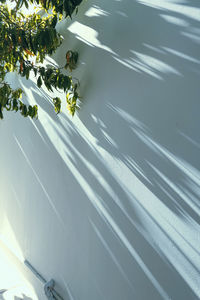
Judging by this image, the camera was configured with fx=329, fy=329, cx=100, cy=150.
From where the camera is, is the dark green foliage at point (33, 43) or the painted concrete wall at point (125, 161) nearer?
the painted concrete wall at point (125, 161)

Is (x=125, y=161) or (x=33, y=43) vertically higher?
(x=33, y=43)

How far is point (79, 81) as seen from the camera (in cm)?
246

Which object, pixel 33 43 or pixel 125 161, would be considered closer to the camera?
pixel 125 161

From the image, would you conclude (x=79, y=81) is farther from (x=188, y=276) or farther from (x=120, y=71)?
(x=188, y=276)

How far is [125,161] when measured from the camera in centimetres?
194

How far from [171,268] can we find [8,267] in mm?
2799

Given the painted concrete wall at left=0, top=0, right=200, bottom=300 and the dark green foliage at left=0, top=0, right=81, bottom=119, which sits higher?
the dark green foliage at left=0, top=0, right=81, bottom=119

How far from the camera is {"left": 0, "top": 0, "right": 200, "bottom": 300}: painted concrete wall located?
1.55 metres

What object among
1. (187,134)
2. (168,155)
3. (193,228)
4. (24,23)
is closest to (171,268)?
(193,228)

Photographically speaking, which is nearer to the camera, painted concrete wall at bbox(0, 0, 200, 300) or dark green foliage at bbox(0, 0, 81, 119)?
painted concrete wall at bbox(0, 0, 200, 300)

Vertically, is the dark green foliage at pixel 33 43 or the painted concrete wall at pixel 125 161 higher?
the dark green foliage at pixel 33 43

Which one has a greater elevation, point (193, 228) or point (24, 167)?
point (24, 167)

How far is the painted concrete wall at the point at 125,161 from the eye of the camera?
5.09 ft

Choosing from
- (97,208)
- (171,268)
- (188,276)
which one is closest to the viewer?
(188,276)
